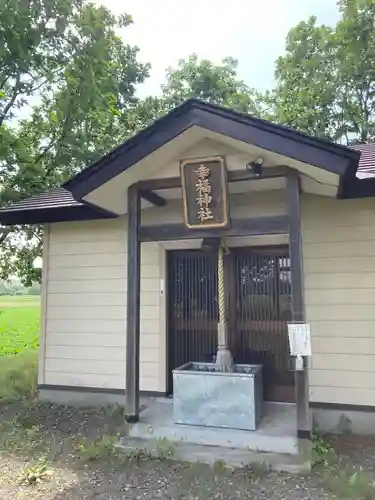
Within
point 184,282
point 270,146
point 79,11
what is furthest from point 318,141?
point 79,11

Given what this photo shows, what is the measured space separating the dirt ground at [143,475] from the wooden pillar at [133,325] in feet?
1.32

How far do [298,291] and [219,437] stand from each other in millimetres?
1624

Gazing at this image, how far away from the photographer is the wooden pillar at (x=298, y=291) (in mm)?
3576

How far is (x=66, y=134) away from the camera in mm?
8922

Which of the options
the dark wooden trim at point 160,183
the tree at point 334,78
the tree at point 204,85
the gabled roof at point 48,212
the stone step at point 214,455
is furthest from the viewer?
the tree at point 204,85

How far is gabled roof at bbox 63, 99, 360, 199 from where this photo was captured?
11.9ft

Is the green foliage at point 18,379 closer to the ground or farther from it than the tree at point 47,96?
closer to the ground

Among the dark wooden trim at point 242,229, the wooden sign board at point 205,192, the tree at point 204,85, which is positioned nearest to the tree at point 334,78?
the tree at point 204,85

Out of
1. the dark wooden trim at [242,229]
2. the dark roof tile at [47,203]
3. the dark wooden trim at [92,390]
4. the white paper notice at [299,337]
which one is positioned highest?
the dark roof tile at [47,203]

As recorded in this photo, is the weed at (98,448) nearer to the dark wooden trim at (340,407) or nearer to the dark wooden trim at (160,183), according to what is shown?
the dark wooden trim at (340,407)

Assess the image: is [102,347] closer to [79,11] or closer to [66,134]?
[66,134]

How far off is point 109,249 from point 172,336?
1.54 meters

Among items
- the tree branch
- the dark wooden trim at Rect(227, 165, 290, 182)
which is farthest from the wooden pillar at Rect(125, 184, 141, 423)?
the tree branch

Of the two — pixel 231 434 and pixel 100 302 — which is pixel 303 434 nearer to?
pixel 231 434
